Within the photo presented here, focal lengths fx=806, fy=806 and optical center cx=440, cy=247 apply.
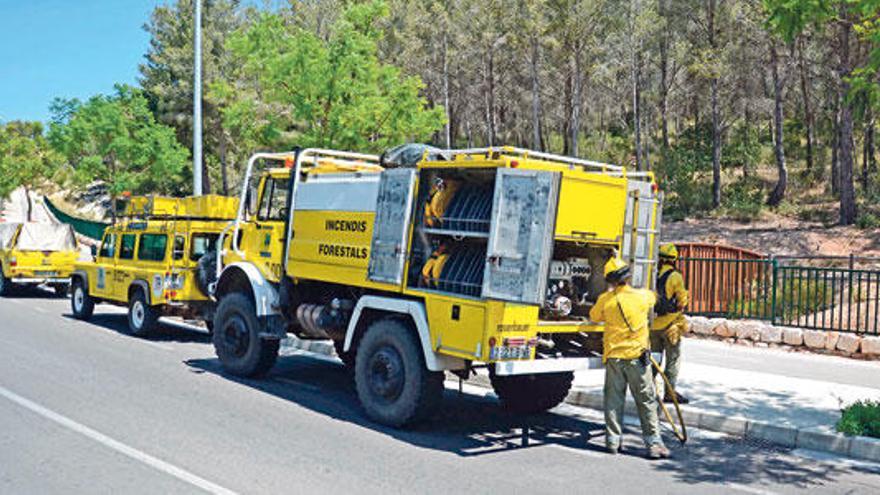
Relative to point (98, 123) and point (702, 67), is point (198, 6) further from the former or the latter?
point (702, 67)

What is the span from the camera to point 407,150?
335 inches

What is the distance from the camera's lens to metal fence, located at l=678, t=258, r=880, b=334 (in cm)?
1315

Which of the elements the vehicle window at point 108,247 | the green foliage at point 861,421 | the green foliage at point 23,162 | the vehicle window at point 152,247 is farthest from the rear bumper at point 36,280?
the green foliage at point 23,162

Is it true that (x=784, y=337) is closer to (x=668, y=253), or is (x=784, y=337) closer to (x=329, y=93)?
(x=668, y=253)

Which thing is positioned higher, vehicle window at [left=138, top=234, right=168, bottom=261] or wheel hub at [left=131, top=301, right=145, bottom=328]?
vehicle window at [left=138, top=234, right=168, bottom=261]

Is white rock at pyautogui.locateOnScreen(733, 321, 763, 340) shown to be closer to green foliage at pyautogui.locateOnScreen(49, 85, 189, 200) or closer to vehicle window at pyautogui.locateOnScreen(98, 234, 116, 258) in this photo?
vehicle window at pyautogui.locateOnScreen(98, 234, 116, 258)

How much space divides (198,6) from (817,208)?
94.8ft


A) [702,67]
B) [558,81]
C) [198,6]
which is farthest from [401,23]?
[198,6]

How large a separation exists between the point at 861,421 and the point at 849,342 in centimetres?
526

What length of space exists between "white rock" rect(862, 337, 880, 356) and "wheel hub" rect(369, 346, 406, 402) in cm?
831

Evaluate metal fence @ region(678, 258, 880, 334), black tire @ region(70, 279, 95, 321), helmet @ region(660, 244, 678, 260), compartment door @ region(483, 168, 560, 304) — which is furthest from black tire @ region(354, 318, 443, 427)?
black tire @ region(70, 279, 95, 321)

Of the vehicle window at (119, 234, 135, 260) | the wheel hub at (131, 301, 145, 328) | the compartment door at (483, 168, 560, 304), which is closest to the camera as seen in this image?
the compartment door at (483, 168, 560, 304)

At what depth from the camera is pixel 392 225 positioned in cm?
825

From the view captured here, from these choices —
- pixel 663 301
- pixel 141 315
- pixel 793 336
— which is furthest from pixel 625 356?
pixel 141 315
